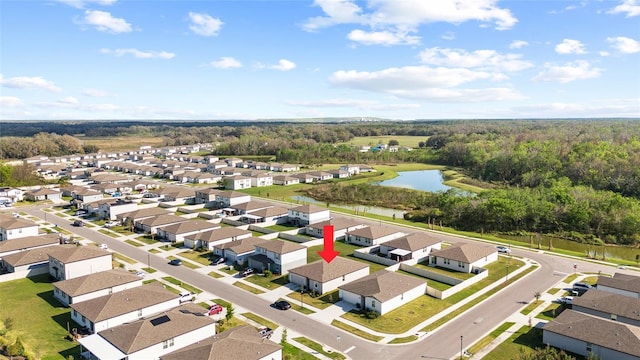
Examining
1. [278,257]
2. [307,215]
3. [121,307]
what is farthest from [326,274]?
[307,215]

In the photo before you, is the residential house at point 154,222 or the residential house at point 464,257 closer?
the residential house at point 464,257

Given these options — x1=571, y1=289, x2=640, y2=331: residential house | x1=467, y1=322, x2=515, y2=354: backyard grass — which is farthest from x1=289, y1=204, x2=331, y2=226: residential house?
x1=571, y1=289, x2=640, y2=331: residential house

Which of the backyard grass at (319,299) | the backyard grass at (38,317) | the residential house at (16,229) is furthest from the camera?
the residential house at (16,229)

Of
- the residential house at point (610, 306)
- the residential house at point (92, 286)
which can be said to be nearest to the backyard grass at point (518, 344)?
the residential house at point (610, 306)

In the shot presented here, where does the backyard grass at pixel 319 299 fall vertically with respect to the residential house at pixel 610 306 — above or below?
below

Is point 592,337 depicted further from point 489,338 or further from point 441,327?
point 441,327

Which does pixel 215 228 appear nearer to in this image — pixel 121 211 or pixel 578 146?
pixel 121 211

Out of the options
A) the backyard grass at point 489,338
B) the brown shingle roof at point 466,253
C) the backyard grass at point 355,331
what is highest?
the brown shingle roof at point 466,253

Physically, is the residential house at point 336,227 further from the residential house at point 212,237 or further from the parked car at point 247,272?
the parked car at point 247,272

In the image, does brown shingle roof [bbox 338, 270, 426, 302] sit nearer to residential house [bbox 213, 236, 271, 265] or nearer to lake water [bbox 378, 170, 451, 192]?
residential house [bbox 213, 236, 271, 265]
